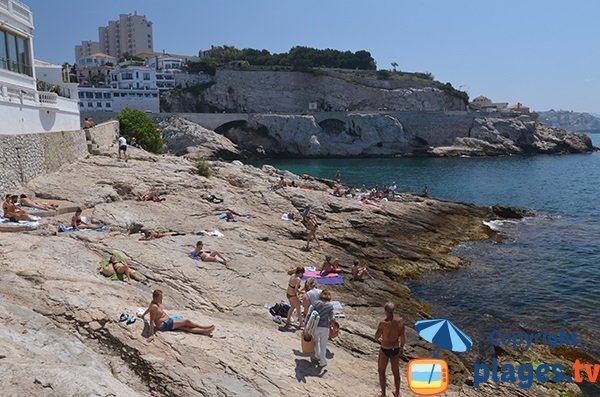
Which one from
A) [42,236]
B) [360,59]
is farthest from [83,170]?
[360,59]

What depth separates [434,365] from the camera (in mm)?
10859

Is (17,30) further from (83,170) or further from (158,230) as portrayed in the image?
(158,230)

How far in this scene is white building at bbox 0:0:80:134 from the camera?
1933 cm

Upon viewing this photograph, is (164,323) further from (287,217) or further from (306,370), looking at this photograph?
(287,217)

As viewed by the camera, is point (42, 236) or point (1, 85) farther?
point (1, 85)

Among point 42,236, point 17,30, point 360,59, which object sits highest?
point 360,59

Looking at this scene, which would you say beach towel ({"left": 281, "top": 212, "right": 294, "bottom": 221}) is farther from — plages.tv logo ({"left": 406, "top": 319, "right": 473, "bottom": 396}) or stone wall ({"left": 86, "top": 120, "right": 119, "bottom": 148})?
plages.tv logo ({"left": 406, "top": 319, "right": 473, "bottom": 396})

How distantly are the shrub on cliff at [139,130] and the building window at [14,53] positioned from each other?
51.2 ft

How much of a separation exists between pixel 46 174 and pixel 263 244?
1080 centimetres

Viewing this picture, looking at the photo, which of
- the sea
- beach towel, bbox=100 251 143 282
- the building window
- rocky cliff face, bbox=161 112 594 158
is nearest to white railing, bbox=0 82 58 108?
the building window

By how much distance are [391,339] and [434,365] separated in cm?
240

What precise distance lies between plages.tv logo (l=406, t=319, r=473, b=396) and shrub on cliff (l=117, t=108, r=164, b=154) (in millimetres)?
33836

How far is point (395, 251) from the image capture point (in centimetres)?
2316

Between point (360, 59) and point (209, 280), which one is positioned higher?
point (360, 59)
